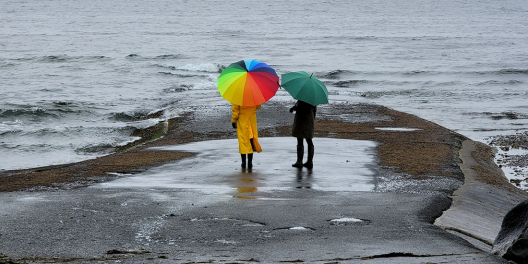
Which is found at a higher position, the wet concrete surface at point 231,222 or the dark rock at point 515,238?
the dark rock at point 515,238

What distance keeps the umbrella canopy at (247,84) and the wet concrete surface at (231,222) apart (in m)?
1.29

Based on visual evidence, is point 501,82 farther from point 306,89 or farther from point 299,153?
point 306,89

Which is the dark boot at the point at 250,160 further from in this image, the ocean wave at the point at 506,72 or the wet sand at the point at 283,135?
the ocean wave at the point at 506,72

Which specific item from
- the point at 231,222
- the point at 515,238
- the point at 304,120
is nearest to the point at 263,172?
the point at 304,120

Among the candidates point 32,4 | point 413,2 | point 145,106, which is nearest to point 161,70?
point 145,106

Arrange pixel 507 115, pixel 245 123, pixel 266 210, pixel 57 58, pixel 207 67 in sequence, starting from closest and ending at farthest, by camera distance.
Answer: pixel 266 210 → pixel 245 123 → pixel 507 115 → pixel 207 67 → pixel 57 58

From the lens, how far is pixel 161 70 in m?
36.3

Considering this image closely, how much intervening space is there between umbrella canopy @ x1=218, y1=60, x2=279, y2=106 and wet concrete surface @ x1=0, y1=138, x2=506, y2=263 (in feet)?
4.24

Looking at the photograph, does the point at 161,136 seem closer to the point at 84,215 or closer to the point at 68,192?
the point at 68,192

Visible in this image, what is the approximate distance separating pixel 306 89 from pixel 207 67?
94.9ft

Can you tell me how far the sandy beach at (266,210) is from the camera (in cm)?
551

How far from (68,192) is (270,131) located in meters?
8.28

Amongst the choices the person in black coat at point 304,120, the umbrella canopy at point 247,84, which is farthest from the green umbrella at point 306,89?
the person in black coat at point 304,120

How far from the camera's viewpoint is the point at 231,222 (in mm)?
6566
